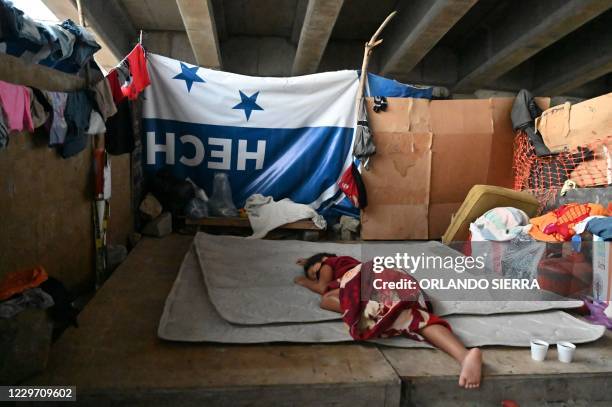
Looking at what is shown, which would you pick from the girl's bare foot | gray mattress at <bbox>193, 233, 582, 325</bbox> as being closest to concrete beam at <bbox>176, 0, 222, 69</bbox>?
gray mattress at <bbox>193, 233, 582, 325</bbox>

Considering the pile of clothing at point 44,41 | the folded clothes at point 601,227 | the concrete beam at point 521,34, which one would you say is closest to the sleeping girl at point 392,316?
the folded clothes at point 601,227

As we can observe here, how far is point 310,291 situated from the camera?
2.17 metres

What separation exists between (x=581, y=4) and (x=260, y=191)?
132 inches

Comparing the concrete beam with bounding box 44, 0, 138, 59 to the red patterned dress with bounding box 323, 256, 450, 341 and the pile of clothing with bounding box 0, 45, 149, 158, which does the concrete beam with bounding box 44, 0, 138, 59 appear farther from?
the red patterned dress with bounding box 323, 256, 450, 341

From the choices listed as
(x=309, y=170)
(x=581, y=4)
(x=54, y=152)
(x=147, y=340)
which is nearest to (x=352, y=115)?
(x=309, y=170)

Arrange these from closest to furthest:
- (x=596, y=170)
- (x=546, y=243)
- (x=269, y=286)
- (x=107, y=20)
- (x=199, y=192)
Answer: (x=269, y=286) < (x=546, y=243) < (x=596, y=170) < (x=199, y=192) < (x=107, y=20)

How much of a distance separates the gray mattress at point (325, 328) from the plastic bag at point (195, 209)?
171 cm

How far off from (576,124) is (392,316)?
2.69 meters

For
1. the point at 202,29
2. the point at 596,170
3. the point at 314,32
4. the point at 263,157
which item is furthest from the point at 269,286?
the point at 202,29

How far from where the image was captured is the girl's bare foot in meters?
1.41

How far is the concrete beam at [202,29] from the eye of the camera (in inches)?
148

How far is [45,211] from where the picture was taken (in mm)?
1954

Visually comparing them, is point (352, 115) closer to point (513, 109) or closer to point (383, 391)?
point (513, 109)

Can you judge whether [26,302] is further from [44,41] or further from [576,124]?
[576,124]
